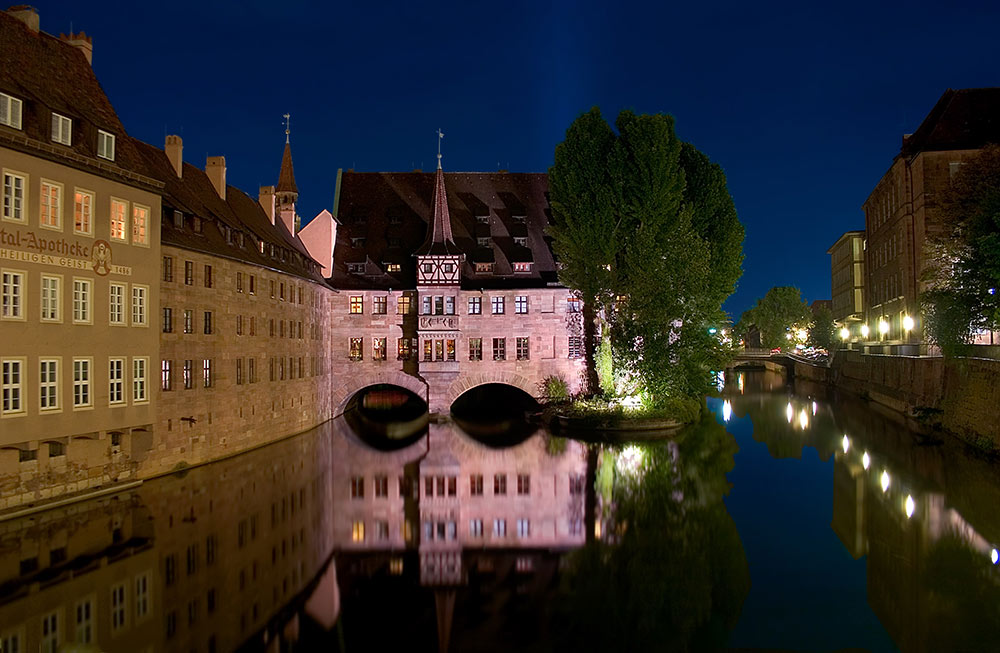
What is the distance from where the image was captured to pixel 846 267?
303 ft

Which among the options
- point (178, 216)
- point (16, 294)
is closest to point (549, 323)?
point (178, 216)

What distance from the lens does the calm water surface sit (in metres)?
13.0

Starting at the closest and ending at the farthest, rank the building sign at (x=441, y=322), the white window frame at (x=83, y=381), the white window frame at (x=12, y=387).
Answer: the white window frame at (x=12, y=387) < the white window frame at (x=83, y=381) < the building sign at (x=441, y=322)

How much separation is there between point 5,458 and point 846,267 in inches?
3551

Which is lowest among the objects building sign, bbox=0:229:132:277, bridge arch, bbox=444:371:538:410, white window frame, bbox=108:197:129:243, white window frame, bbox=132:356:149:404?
bridge arch, bbox=444:371:538:410

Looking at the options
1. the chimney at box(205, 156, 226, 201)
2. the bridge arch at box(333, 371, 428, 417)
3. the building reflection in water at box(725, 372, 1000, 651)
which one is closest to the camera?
the building reflection in water at box(725, 372, 1000, 651)

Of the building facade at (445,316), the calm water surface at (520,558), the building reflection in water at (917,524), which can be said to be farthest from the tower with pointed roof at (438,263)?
the building reflection in water at (917,524)

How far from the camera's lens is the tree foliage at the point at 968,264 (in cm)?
3119

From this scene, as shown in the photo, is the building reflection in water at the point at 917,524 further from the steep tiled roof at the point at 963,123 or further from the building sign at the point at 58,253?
the building sign at the point at 58,253

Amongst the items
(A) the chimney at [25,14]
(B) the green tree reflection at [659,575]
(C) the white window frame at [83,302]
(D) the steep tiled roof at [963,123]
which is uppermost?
(D) the steep tiled roof at [963,123]

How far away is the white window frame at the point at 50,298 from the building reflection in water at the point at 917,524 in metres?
20.0

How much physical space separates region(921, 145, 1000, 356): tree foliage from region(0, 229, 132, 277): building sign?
2967 centimetres

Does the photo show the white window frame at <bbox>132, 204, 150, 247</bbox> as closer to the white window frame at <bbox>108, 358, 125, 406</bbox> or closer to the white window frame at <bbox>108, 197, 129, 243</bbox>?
the white window frame at <bbox>108, 197, 129, 243</bbox>

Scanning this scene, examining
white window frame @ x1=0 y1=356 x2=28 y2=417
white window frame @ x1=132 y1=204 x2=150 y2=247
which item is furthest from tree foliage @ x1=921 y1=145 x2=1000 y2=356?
white window frame @ x1=0 y1=356 x2=28 y2=417
